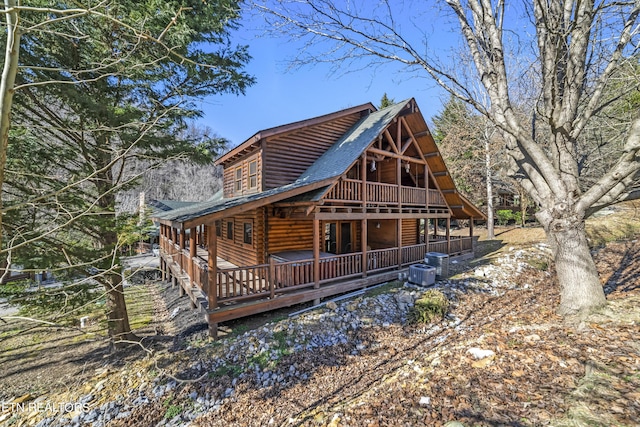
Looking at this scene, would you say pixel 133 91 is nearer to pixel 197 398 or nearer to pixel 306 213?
pixel 306 213

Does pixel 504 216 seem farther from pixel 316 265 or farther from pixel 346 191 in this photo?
pixel 316 265

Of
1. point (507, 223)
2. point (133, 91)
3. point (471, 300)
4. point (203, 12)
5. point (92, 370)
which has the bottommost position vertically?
point (92, 370)

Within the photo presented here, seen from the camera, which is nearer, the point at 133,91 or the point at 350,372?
the point at 350,372

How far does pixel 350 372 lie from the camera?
5.82 metres

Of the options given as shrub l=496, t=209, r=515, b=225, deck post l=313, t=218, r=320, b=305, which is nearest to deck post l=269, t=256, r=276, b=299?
deck post l=313, t=218, r=320, b=305

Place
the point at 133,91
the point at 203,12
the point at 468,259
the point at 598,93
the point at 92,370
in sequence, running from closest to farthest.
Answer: the point at 598,93, the point at 203,12, the point at 92,370, the point at 133,91, the point at 468,259

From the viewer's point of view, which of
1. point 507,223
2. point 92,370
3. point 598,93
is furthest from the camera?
point 507,223

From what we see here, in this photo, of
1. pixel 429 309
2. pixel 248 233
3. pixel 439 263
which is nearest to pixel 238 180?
pixel 248 233

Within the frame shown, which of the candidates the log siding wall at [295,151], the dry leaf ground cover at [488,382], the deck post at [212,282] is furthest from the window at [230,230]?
the dry leaf ground cover at [488,382]

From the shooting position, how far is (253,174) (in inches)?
492

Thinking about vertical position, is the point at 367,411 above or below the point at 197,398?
above

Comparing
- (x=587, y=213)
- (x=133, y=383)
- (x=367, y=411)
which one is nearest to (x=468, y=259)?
(x=587, y=213)

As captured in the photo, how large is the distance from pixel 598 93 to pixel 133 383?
37.7ft

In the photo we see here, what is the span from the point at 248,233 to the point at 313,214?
4.21 meters
